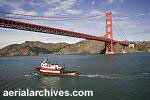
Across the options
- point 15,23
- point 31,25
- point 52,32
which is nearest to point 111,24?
point 52,32

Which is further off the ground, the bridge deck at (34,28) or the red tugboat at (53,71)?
the bridge deck at (34,28)

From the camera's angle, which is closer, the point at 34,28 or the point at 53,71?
the point at 53,71

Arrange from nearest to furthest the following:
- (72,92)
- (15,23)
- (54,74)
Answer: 1. (72,92)
2. (54,74)
3. (15,23)

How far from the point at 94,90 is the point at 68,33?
2751 inches

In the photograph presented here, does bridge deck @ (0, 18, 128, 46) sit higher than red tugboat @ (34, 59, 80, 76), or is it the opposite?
bridge deck @ (0, 18, 128, 46)

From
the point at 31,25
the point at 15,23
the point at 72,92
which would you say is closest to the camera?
the point at 72,92

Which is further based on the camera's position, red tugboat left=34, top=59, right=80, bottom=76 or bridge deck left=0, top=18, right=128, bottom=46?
bridge deck left=0, top=18, right=128, bottom=46

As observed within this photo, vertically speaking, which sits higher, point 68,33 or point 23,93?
point 68,33

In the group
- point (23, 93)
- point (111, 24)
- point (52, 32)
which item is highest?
point (111, 24)

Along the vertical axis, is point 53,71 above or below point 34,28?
below

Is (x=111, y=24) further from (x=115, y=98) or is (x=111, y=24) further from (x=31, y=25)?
(x=115, y=98)

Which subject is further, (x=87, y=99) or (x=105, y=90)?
(x=105, y=90)

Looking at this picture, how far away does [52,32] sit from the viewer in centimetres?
8312

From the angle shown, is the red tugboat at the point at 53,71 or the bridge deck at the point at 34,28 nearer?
the red tugboat at the point at 53,71
